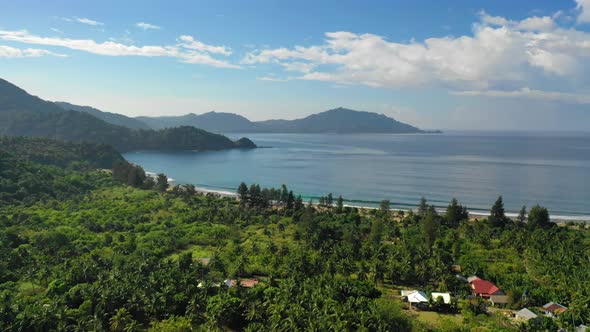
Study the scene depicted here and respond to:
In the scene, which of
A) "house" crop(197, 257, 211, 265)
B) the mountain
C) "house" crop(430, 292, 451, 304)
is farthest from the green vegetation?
the mountain

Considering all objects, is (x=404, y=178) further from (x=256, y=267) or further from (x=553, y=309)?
(x=553, y=309)

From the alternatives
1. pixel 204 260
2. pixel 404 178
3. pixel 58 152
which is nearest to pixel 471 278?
pixel 204 260

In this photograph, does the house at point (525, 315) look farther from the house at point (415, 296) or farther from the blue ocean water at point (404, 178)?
the blue ocean water at point (404, 178)

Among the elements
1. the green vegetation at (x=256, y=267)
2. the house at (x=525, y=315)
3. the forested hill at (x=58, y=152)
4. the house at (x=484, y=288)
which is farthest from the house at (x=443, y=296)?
the forested hill at (x=58, y=152)

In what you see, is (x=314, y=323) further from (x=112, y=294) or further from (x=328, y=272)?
(x=112, y=294)

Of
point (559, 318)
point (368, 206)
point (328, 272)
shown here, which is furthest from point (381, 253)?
point (368, 206)

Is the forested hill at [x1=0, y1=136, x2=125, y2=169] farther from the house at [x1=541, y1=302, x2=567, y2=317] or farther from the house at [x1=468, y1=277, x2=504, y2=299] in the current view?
the house at [x1=541, y1=302, x2=567, y2=317]
